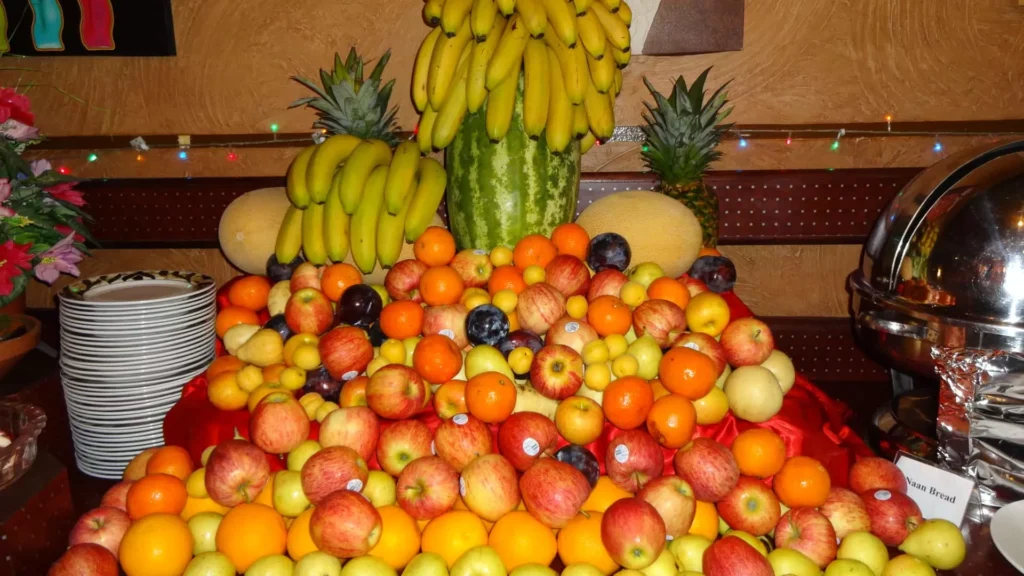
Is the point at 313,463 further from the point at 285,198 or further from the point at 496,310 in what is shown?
the point at 285,198

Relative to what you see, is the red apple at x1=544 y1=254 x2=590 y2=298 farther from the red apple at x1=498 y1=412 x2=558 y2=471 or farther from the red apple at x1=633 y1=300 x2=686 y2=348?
the red apple at x1=498 y1=412 x2=558 y2=471

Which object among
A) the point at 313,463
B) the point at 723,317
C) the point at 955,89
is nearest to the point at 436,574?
the point at 313,463

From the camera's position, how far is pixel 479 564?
3.80ft

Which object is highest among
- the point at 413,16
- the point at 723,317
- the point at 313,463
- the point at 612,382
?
the point at 413,16

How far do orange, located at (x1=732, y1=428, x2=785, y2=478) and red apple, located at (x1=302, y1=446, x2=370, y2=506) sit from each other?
813 mm

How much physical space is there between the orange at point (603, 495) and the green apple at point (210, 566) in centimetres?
69

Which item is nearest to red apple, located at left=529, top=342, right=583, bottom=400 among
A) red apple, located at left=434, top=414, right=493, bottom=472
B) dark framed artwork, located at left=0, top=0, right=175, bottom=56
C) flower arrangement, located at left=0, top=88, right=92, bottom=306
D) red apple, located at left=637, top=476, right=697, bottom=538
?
red apple, located at left=434, top=414, right=493, bottom=472

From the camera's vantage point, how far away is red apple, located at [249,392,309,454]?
56.4 inches

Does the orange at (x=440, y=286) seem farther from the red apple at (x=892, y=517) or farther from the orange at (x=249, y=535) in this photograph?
the red apple at (x=892, y=517)

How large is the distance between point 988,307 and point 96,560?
199 centimetres

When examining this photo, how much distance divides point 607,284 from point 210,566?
1130mm

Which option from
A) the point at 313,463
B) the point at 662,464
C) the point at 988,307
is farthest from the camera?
the point at 988,307

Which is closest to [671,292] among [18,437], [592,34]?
[592,34]

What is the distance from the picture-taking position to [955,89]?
260 centimetres
